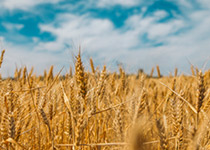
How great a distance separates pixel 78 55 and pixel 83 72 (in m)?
0.15

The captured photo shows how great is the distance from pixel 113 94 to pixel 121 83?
0.48 meters

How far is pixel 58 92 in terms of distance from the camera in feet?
6.01

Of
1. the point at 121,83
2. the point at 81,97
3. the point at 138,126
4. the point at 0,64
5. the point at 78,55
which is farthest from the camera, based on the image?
the point at 121,83

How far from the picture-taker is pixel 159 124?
95 cm

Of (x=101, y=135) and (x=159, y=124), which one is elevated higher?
(x=159, y=124)

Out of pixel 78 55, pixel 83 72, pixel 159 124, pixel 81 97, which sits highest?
pixel 78 55

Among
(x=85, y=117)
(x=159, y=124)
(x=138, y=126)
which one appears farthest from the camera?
(x=85, y=117)

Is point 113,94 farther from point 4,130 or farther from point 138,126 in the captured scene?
point 138,126

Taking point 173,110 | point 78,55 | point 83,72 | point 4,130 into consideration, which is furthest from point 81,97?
point 173,110

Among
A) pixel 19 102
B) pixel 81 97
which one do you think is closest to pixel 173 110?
pixel 81 97

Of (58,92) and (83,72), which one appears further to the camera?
(58,92)

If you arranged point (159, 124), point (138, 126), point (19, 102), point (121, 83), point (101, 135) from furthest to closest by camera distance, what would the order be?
point (121, 83) → point (101, 135) → point (19, 102) → point (159, 124) → point (138, 126)

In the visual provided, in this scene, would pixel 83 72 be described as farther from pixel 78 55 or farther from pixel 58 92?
pixel 58 92

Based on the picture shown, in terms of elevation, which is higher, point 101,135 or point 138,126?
point 138,126
